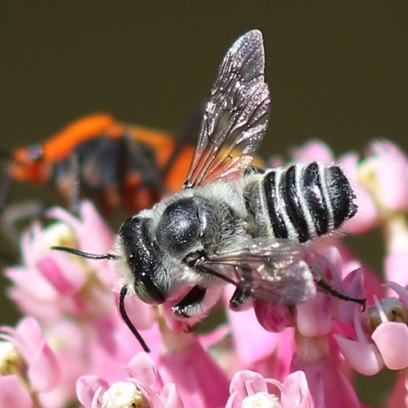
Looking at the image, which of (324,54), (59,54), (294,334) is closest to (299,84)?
(324,54)

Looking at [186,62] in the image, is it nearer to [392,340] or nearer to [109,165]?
[109,165]

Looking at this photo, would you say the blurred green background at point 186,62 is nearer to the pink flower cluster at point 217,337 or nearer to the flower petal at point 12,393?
the pink flower cluster at point 217,337

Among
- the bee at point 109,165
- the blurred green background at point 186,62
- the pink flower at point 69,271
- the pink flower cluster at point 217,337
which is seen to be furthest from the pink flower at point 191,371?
the blurred green background at point 186,62

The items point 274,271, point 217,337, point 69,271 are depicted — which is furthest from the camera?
point 69,271

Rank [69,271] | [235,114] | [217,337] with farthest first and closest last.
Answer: [69,271], [217,337], [235,114]

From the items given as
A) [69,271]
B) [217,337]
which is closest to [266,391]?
[217,337]
